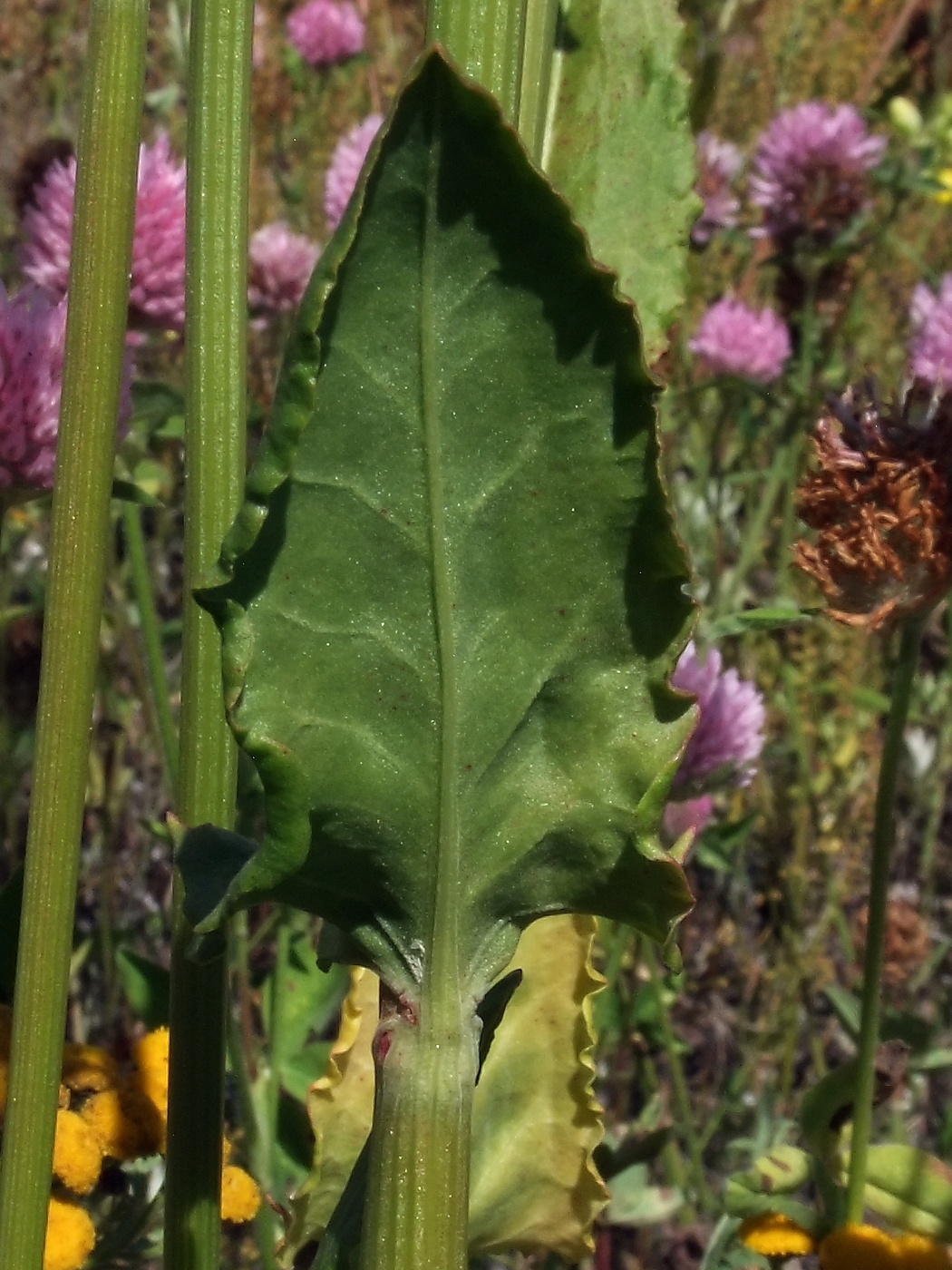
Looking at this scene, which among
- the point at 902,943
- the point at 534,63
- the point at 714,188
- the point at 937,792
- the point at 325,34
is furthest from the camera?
the point at 325,34

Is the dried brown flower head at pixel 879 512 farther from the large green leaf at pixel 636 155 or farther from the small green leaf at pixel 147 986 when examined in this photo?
the small green leaf at pixel 147 986

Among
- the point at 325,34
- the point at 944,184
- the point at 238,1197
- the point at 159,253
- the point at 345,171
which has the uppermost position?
the point at 325,34

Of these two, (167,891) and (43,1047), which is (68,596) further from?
(167,891)

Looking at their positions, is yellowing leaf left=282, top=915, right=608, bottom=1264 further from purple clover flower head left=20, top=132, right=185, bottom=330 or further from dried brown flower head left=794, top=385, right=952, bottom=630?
purple clover flower head left=20, top=132, right=185, bottom=330

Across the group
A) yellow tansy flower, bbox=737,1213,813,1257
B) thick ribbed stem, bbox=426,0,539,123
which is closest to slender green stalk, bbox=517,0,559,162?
thick ribbed stem, bbox=426,0,539,123

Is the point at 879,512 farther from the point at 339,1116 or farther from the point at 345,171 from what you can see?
the point at 345,171

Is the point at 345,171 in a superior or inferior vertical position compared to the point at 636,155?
superior

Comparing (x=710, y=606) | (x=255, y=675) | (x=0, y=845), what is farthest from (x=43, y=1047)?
(x=710, y=606)

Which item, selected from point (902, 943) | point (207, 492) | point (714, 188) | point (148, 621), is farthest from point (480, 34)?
point (714, 188)
